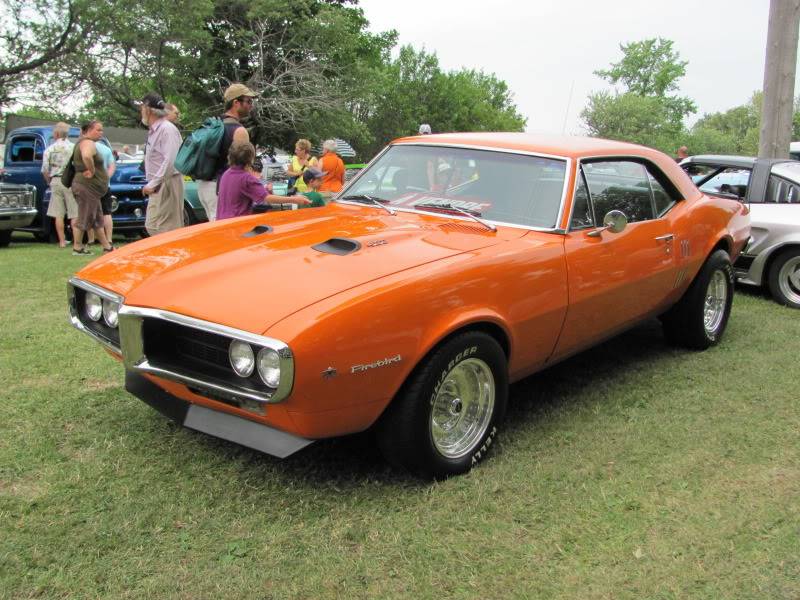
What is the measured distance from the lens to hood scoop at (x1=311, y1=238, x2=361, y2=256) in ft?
10.6

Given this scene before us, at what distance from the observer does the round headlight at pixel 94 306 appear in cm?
343

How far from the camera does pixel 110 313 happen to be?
337 centimetres

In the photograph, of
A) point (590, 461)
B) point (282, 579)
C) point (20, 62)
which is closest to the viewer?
point (282, 579)

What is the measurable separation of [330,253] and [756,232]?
17.3 ft

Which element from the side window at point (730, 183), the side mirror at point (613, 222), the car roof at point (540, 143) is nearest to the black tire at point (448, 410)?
the side mirror at point (613, 222)

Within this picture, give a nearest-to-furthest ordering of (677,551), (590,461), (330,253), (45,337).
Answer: (677,551) → (330,253) → (590,461) → (45,337)

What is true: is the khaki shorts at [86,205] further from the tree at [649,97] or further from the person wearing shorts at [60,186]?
the tree at [649,97]

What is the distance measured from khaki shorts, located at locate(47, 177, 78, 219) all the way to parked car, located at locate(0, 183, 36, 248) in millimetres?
443

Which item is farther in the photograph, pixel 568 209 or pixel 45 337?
pixel 45 337

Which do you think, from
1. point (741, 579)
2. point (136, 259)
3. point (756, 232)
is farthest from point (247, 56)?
point (741, 579)

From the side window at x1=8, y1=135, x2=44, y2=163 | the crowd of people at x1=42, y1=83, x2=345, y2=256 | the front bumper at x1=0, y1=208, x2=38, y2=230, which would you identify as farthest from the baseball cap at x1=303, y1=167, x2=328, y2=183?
the side window at x1=8, y1=135, x2=44, y2=163

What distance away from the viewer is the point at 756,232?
693 cm

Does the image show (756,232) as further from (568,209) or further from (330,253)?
(330,253)

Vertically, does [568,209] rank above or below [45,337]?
above
